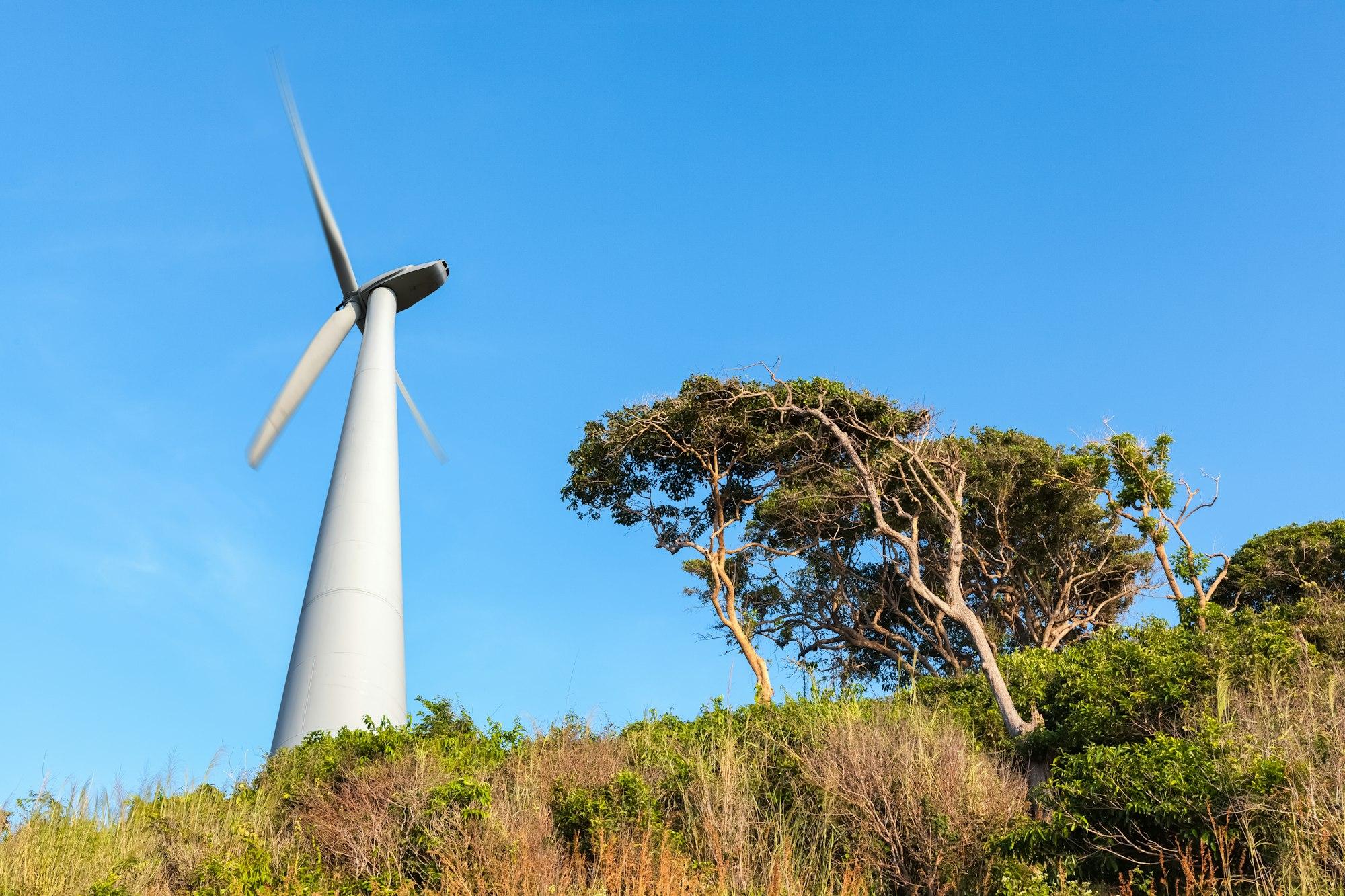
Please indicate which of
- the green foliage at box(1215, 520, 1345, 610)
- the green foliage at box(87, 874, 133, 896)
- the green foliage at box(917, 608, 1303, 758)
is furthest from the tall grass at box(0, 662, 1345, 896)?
the green foliage at box(1215, 520, 1345, 610)

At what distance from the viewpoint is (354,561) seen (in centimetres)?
1652

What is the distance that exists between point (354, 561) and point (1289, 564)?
81.1ft

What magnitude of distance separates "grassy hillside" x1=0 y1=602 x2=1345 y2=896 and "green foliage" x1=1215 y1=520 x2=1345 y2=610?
1639 centimetres

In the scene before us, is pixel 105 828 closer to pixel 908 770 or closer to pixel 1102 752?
pixel 908 770

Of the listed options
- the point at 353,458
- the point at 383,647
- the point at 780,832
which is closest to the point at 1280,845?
the point at 780,832

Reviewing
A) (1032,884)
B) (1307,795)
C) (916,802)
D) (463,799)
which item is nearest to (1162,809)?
(1307,795)

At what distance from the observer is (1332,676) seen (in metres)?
11.4

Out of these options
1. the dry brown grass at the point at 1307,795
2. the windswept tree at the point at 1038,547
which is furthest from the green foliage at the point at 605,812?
the windswept tree at the point at 1038,547

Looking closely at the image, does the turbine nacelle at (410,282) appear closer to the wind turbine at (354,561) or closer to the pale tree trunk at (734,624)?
the wind turbine at (354,561)

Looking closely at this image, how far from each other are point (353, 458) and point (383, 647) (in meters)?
3.96

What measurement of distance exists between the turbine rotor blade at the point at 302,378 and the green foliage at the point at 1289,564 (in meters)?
23.9

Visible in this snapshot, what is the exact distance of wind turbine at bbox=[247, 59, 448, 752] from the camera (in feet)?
49.0

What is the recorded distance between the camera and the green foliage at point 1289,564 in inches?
1047

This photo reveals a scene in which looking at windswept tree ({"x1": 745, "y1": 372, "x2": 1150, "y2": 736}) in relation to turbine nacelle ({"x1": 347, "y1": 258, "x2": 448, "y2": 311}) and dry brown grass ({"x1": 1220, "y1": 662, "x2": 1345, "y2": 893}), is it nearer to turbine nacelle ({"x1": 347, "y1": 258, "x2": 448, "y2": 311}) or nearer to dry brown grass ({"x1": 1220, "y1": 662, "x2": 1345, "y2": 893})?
turbine nacelle ({"x1": 347, "y1": 258, "x2": 448, "y2": 311})
